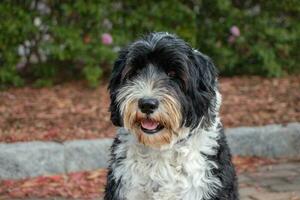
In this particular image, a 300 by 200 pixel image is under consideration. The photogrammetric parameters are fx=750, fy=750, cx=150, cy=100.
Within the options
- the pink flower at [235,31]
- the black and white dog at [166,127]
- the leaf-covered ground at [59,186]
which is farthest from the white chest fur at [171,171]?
the pink flower at [235,31]

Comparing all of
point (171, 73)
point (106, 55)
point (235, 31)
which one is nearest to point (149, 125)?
point (171, 73)

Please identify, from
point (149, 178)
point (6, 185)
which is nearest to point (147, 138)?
point (149, 178)

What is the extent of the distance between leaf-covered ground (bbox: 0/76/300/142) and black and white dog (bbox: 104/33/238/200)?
2.48 metres

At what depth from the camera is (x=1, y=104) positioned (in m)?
7.95

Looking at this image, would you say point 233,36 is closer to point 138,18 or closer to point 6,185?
point 138,18

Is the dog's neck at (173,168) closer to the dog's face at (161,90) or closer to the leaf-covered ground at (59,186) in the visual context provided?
the dog's face at (161,90)

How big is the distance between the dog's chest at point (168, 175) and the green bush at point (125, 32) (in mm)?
3764

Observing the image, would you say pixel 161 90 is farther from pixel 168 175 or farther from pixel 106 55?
pixel 106 55

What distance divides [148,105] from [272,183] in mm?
2614

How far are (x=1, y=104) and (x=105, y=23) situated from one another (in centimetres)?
150

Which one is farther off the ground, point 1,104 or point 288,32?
point 288,32

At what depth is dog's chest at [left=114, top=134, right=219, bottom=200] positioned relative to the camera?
421cm

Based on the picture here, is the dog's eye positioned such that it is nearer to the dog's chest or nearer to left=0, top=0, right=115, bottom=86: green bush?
the dog's chest

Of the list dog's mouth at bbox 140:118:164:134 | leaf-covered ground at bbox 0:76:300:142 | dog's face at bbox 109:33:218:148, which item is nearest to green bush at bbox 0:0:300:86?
leaf-covered ground at bbox 0:76:300:142
